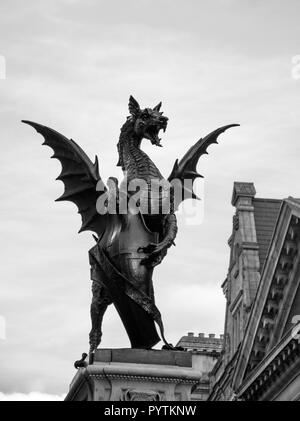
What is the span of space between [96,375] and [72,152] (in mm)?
3161

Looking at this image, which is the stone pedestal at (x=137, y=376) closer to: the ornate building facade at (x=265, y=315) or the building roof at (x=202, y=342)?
the ornate building facade at (x=265, y=315)

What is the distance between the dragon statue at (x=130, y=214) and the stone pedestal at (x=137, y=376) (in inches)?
15.0

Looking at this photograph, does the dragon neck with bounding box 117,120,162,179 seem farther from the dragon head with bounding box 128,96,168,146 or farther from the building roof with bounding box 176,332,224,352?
the building roof with bounding box 176,332,224,352

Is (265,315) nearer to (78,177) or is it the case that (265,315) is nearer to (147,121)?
(78,177)

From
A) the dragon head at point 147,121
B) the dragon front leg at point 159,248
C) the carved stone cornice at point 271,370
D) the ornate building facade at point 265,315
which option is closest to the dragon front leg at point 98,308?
the dragon front leg at point 159,248

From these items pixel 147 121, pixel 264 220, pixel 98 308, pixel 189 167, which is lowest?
pixel 98 308

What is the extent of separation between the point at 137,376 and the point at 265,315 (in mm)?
23889

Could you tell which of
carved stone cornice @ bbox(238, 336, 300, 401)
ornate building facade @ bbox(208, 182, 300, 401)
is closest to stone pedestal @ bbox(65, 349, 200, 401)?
ornate building facade @ bbox(208, 182, 300, 401)

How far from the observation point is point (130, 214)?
10.5m

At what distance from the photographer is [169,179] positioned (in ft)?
37.1

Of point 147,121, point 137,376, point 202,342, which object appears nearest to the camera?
point 137,376

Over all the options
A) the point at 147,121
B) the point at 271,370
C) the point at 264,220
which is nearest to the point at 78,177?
the point at 147,121

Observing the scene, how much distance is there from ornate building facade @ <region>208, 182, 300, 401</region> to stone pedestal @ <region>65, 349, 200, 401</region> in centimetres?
1742

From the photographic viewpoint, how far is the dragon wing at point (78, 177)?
1125 cm
